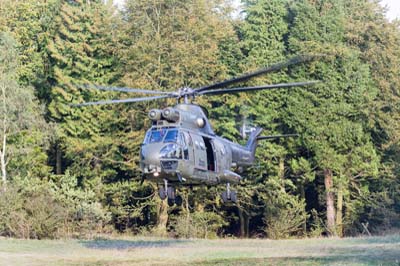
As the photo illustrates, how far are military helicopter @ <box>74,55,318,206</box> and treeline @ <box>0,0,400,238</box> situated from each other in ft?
49.6

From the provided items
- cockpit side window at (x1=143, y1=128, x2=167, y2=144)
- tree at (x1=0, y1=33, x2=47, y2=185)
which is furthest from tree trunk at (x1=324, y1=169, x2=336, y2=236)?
cockpit side window at (x1=143, y1=128, x2=167, y2=144)

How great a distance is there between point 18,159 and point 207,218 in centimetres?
1097

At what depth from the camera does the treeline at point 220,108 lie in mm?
37125

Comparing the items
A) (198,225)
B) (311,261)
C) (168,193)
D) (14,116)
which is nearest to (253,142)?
(168,193)

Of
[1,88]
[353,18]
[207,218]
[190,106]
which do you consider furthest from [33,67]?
[190,106]

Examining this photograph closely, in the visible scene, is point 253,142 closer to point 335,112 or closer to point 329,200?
point 335,112

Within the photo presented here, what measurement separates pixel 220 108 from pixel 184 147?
1940cm

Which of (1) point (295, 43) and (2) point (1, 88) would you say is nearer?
(2) point (1, 88)

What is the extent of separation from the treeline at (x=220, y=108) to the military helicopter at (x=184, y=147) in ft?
49.6

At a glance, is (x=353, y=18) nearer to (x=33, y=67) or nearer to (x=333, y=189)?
(x=333, y=189)

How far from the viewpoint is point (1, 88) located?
36.8 meters

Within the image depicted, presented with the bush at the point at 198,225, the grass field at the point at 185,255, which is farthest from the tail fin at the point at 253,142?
the bush at the point at 198,225

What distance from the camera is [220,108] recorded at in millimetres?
38531

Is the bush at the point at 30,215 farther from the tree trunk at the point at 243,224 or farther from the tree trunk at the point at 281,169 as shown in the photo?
the tree trunk at the point at 281,169
